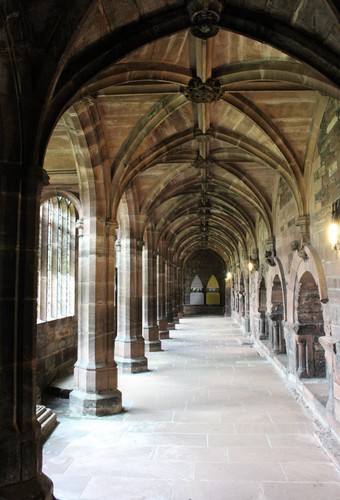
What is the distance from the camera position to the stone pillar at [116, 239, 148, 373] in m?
10.8

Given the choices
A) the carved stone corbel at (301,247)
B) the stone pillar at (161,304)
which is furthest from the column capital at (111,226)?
the stone pillar at (161,304)

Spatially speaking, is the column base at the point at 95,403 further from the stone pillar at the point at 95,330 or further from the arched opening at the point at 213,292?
the arched opening at the point at 213,292

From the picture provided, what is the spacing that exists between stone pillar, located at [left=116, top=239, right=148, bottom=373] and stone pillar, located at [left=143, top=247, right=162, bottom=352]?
3.12 meters

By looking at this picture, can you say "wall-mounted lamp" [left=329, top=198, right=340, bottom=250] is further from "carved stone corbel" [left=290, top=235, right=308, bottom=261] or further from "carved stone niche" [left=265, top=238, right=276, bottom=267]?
"carved stone niche" [left=265, top=238, right=276, bottom=267]

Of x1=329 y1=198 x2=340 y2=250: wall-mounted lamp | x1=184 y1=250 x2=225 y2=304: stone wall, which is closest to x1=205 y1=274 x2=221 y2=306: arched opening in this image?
x1=184 y1=250 x2=225 y2=304: stone wall

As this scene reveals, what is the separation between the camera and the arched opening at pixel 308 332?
8.39m

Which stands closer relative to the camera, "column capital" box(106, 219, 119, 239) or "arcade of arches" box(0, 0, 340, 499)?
"arcade of arches" box(0, 0, 340, 499)

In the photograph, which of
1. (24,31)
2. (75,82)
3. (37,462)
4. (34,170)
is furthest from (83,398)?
(24,31)

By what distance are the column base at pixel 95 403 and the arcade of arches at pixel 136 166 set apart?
0.03m

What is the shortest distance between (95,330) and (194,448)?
255 centimetres

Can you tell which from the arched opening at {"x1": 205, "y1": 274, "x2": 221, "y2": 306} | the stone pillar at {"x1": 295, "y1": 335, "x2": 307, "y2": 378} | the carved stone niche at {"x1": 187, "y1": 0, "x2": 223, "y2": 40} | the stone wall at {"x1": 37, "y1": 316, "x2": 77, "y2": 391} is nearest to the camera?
the carved stone niche at {"x1": 187, "y1": 0, "x2": 223, "y2": 40}

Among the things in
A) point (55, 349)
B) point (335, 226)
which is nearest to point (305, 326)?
point (335, 226)

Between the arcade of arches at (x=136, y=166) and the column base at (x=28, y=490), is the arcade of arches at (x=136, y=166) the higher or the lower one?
the higher one

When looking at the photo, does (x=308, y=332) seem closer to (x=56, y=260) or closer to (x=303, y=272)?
(x=303, y=272)
